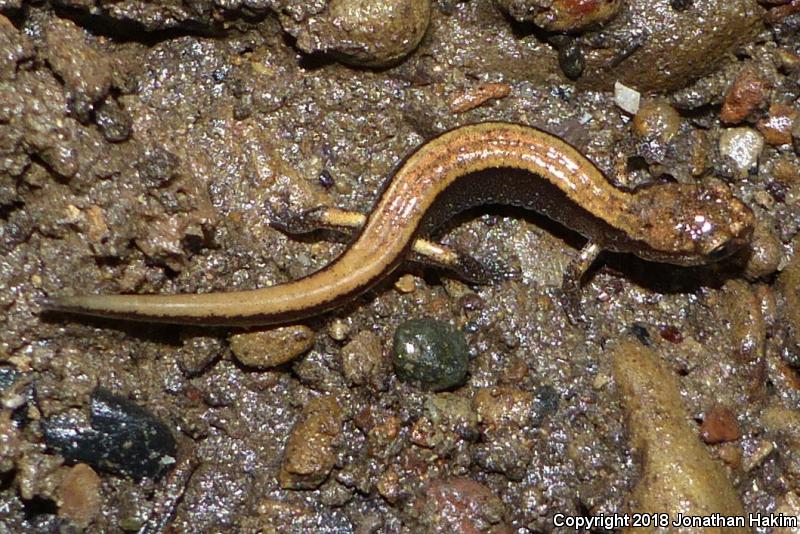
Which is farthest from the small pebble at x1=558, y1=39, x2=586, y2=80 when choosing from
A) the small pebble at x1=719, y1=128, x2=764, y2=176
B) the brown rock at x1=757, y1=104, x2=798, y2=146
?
the brown rock at x1=757, y1=104, x2=798, y2=146

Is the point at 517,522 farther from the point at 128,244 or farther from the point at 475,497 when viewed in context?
the point at 128,244

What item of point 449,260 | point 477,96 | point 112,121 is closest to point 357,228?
point 449,260

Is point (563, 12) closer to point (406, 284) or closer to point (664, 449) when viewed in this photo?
point (406, 284)

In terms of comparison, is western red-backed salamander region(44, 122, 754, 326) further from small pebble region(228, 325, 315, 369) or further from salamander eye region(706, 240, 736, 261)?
small pebble region(228, 325, 315, 369)

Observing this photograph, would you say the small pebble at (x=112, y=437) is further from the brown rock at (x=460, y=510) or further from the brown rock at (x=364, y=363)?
the brown rock at (x=460, y=510)

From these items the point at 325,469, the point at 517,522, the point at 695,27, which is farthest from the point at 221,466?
the point at 695,27
